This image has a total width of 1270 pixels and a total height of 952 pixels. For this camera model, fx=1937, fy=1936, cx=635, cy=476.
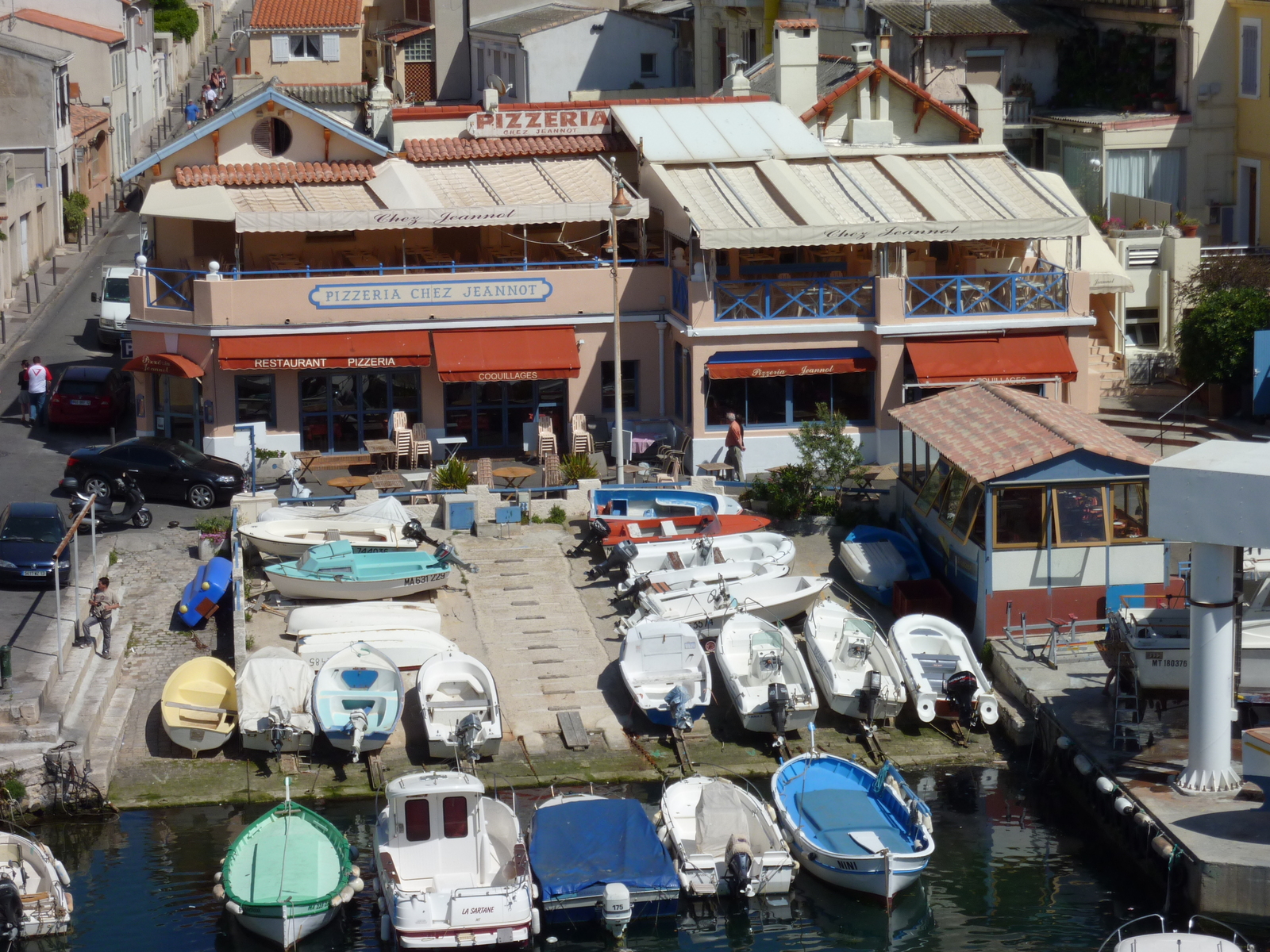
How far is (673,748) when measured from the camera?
2875cm

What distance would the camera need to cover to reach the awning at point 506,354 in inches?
1542

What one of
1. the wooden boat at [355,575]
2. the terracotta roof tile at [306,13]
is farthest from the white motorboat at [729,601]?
the terracotta roof tile at [306,13]

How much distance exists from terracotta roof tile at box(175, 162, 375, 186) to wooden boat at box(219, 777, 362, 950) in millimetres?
19280

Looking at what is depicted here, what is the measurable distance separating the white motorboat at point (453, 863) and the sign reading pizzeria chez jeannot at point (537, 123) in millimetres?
21218

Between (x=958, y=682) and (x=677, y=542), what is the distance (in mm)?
6845

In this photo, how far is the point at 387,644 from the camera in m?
30.2

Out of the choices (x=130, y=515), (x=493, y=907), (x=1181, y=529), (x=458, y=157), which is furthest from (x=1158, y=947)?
(x=458, y=157)

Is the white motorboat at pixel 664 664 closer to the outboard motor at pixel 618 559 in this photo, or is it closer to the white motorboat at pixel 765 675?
the white motorboat at pixel 765 675

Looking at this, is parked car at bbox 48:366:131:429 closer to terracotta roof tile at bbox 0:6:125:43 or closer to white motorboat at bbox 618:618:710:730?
white motorboat at bbox 618:618:710:730

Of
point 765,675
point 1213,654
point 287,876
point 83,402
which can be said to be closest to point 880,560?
point 765,675

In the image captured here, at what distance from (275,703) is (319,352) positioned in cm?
1261

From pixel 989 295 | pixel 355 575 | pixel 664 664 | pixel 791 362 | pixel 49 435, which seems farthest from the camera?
pixel 49 435

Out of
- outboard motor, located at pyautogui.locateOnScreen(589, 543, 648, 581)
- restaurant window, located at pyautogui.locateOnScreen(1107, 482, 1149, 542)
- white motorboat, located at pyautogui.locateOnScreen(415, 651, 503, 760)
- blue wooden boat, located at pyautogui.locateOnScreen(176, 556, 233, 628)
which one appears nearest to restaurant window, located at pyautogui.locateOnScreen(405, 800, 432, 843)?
white motorboat, located at pyautogui.locateOnScreen(415, 651, 503, 760)

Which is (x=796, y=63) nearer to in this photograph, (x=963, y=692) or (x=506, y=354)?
(x=506, y=354)
